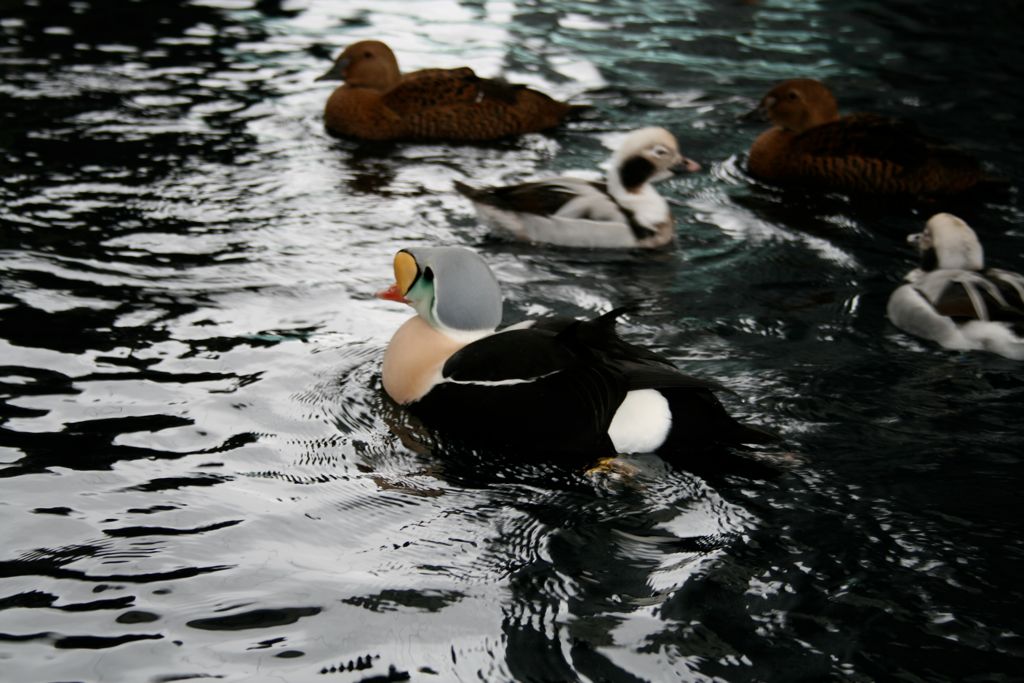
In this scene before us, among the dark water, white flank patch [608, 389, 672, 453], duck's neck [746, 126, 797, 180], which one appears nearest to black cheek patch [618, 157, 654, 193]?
the dark water

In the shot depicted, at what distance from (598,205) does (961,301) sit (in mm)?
2182

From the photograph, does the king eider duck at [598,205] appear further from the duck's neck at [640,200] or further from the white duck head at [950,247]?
the white duck head at [950,247]

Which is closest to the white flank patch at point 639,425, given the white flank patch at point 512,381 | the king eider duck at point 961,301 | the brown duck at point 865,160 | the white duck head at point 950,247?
the white flank patch at point 512,381

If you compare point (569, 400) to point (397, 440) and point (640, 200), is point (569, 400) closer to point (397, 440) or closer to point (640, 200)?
point (397, 440)

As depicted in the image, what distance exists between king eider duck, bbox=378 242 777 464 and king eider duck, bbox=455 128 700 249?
250 cm

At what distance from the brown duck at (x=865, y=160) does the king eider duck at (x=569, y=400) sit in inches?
167

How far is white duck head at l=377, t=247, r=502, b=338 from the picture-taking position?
196 inches

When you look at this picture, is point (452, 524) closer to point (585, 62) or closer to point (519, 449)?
point (519, 449)

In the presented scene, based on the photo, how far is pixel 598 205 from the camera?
24.1 ft

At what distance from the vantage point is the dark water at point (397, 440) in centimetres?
358

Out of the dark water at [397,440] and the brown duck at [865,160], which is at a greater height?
the brown duck at [865,160]

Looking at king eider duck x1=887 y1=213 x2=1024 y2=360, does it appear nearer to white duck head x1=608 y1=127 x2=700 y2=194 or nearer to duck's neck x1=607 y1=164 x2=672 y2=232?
duck's neck x1=607 y1=164 x2=672 y2=232

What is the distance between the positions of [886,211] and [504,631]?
18.3 ft

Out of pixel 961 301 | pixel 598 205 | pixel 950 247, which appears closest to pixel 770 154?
pixel 598 205
